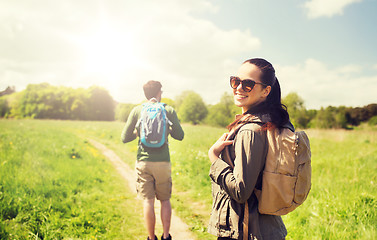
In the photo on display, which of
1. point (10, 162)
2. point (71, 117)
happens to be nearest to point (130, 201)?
point (10, 162)

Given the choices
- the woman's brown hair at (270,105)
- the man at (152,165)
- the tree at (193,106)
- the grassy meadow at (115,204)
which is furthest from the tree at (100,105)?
the woman's brown hair at (270,105)

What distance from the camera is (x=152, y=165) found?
A: 10.9 ft

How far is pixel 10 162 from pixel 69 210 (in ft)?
12.4

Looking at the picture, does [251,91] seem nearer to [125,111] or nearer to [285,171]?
[285,171]

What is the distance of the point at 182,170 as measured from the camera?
768 cm

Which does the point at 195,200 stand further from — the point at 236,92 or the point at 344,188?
the point at 236,92

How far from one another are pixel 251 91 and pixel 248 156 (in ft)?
1.60

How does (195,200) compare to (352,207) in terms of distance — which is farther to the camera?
(195,200)

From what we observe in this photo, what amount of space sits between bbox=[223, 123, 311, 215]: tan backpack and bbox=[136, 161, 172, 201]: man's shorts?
6.81ft

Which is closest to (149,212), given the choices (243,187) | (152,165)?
(152,165)

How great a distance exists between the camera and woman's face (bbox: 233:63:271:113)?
1.60 m

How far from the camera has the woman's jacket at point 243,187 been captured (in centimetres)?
145

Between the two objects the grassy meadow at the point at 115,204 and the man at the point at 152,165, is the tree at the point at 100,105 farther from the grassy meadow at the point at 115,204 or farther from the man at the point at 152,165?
the man at the point at 152,165

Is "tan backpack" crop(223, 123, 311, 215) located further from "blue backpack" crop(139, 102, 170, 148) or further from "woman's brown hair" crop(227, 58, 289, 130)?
"blue backpack" crop(139, 102, 170, 148)
